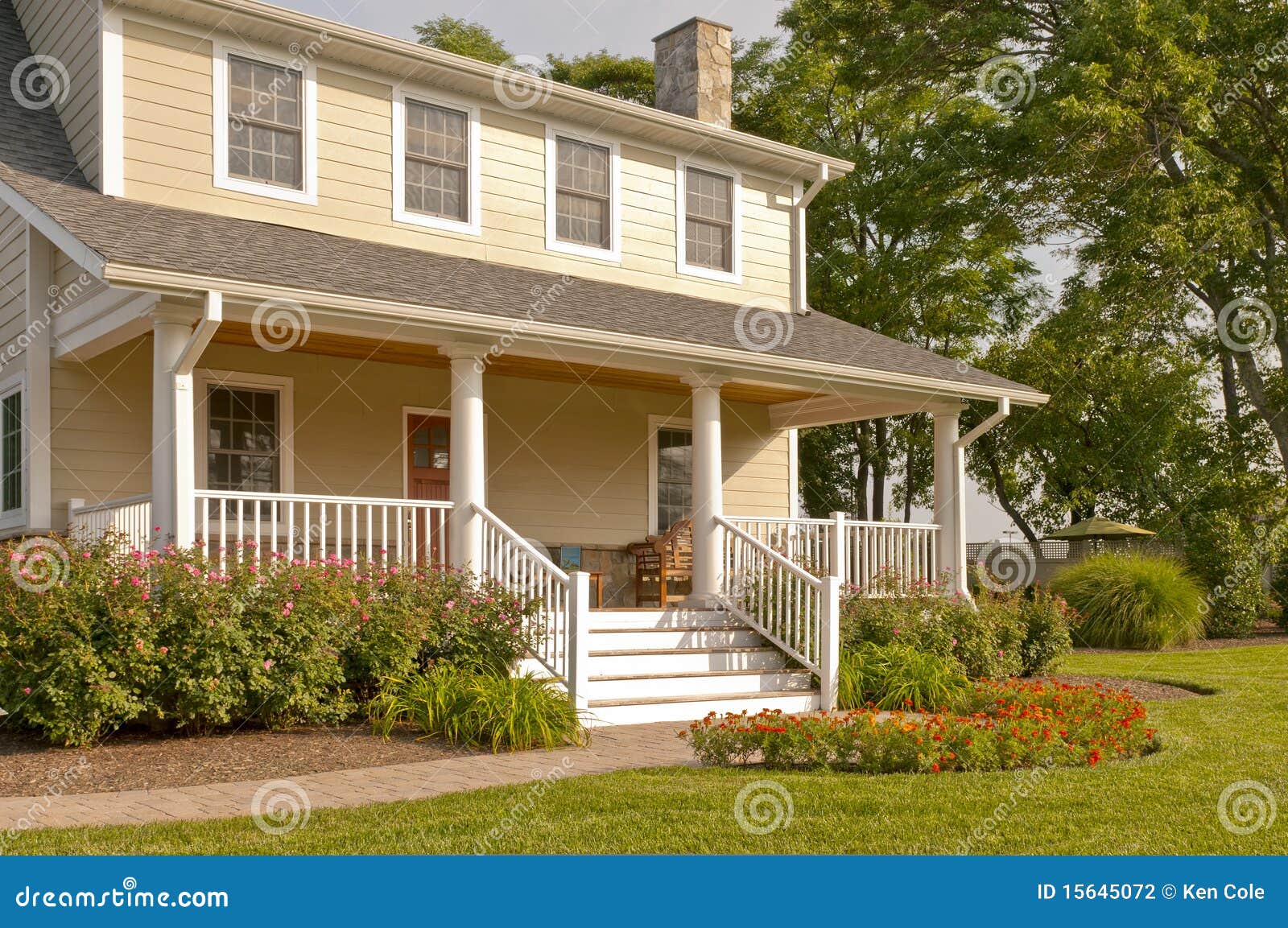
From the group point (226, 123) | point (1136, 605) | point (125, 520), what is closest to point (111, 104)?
point (226, 123)

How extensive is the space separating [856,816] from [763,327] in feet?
30.5

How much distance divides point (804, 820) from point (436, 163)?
955 cm

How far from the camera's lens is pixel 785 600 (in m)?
12.6

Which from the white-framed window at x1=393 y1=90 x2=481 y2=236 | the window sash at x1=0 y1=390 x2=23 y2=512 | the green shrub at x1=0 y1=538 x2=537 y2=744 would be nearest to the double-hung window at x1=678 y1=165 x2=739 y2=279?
the white-framed window at x1=393 y1=90 x2=481 y2=236

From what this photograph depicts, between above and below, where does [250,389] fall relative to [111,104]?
below

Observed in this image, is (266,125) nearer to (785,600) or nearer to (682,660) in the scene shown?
(682,660)

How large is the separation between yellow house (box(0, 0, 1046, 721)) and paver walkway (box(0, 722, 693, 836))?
1.73 meters

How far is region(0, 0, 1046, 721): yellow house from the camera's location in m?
10.7

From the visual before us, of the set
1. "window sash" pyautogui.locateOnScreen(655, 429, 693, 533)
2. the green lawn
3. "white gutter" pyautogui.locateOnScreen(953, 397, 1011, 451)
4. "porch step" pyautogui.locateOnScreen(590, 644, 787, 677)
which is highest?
"white gutter" pyautogui.locateOnScreen(953, 397, 1011, 451)

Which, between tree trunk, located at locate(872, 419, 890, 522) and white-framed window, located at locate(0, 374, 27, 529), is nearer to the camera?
white-framed window, located at locate(0, 374, 27, 529)

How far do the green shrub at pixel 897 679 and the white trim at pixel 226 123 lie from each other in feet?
23.2

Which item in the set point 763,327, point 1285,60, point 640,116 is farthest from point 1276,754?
point 1285,60

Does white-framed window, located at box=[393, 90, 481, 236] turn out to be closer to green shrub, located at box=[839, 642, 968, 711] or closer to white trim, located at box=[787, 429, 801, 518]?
white trim, located at box=[787, 429, 801, 518]

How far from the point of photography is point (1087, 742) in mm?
8430
